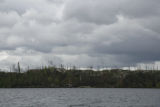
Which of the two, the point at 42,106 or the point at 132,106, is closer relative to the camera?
the point at 42,106

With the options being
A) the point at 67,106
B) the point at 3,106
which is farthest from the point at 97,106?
the point at 3,106

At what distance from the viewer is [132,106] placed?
74.1 metres

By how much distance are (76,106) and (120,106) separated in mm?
13318

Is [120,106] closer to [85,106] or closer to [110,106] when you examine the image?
[110,106]

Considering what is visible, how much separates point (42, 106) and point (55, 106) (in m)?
3.78

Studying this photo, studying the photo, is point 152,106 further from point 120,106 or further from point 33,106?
point 33,106

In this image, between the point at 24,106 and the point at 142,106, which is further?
the point at 142,106

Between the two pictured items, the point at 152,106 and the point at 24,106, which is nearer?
the point at 24,106

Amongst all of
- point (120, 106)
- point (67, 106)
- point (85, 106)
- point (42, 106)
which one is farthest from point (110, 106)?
point (42, 106)

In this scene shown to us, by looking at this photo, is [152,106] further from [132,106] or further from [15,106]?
[15,106]

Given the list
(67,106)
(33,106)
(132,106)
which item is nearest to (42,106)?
(33,106)

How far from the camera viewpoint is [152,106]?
74.8m

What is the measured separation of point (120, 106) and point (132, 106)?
4248 millimetres

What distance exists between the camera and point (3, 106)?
231ft
